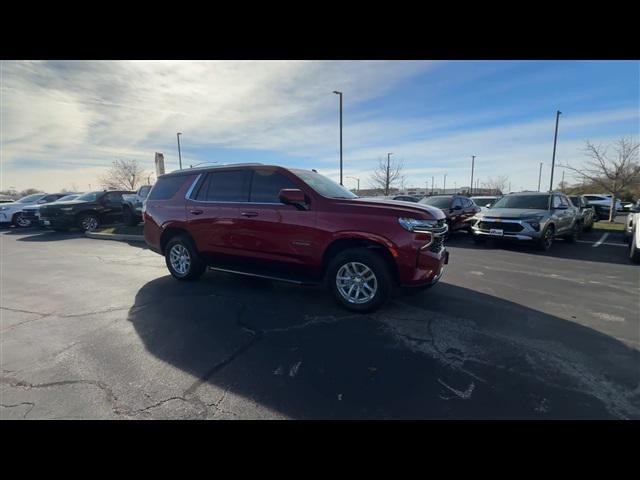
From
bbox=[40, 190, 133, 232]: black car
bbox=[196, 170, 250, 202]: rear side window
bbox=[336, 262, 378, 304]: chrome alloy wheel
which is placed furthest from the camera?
bbox=[40, 190, 133, 232]: black car

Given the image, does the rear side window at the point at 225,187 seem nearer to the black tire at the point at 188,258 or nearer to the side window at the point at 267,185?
the side window at the point at 267,185

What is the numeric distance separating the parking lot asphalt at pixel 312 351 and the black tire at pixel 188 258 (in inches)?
10.1

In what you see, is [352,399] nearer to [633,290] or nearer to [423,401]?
[423,401]

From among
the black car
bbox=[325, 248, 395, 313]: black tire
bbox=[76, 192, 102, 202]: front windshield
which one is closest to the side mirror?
bbox=[325, 248, 395, 313]: black tire

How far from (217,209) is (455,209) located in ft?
30.7

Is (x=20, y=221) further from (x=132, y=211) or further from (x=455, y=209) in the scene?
(x=455, y=209)

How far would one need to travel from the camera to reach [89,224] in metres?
13.3

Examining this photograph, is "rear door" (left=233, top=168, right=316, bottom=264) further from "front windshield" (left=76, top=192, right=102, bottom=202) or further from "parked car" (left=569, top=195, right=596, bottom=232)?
"front windshield" (left=76, top=192, right=102, bottom=202)

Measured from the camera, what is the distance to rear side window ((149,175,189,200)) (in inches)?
216

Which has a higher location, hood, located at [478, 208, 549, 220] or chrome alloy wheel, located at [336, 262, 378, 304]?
hood, located at [478, 208, 549, 220]

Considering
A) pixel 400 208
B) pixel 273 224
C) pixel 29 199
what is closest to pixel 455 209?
pixel 400 208
